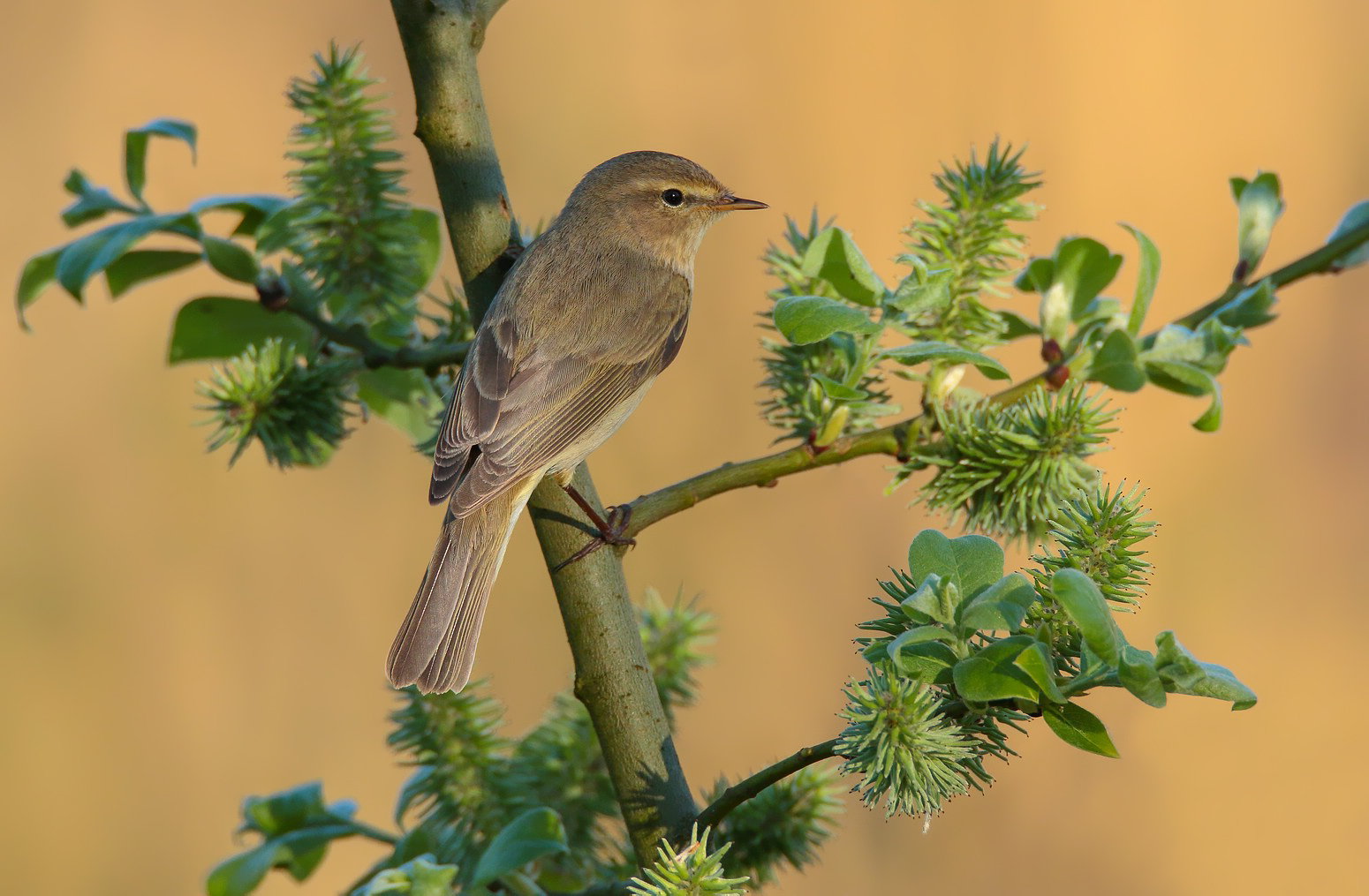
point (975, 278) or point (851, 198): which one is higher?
point (851, 198)

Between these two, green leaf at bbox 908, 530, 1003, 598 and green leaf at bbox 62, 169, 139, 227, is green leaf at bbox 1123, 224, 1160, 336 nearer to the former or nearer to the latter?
green leaf at bbox 908, 530, 1003, 598

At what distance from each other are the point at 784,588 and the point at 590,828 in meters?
2.51

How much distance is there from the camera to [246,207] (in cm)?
161

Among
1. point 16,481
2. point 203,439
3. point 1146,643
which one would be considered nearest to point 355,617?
point 203,439

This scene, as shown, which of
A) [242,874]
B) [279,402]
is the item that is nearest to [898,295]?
[279,402]

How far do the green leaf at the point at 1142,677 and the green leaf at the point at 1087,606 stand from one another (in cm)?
1

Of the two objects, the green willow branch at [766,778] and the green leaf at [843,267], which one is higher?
the green leaf at [843,267]

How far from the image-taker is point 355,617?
4.05m

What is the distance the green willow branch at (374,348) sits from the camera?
59.4 inches

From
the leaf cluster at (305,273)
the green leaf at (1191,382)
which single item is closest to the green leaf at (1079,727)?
the green leaf at (1191,382)

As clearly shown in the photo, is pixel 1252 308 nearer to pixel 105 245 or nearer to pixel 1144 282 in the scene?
pixel 1144 282

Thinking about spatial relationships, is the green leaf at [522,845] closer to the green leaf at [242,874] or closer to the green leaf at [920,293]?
the green leaf at [242,874]

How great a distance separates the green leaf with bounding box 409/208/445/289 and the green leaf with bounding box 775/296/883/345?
2.23 feet

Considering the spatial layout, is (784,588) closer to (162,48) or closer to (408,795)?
(408,795)
